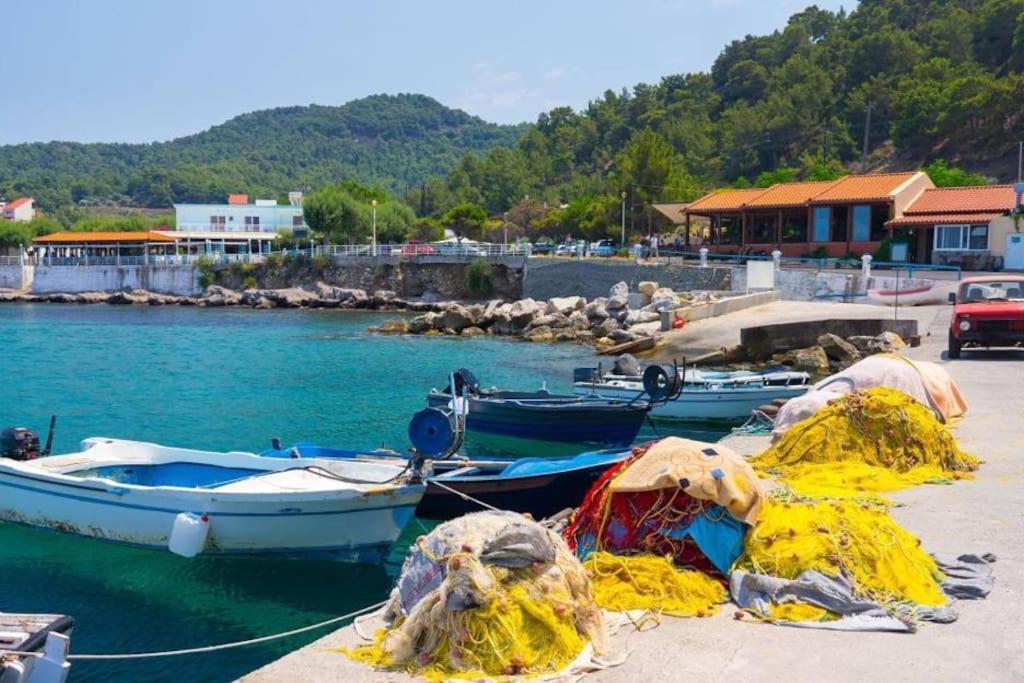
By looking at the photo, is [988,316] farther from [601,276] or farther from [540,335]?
[601,276]

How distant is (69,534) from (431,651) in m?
9.61

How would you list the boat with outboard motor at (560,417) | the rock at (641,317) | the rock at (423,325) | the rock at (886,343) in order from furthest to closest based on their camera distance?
the rock at (423,325) < the rock at (641,317) < the rock at (886,343) < the boat with outboard motor at (560,417)

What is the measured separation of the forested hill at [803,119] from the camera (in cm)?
7438

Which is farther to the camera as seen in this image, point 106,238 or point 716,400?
point 106,238

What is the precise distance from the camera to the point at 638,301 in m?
44.2

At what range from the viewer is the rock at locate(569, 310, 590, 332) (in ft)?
143

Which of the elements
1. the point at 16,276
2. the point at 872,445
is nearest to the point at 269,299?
the point at 16,276

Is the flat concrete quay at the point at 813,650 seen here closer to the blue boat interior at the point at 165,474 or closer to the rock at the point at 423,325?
the blue boat interior at the point at 165,474

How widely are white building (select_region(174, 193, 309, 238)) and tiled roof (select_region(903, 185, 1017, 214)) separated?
66102mm

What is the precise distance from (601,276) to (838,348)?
80.5ft

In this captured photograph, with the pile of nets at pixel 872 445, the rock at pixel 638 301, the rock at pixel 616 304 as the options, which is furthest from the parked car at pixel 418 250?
the pile of nets at pixel 872 445

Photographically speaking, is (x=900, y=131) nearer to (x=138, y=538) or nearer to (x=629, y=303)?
(x=629, y=303)

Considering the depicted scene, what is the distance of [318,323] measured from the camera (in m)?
57.0

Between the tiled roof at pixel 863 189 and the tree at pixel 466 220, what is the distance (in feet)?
131
